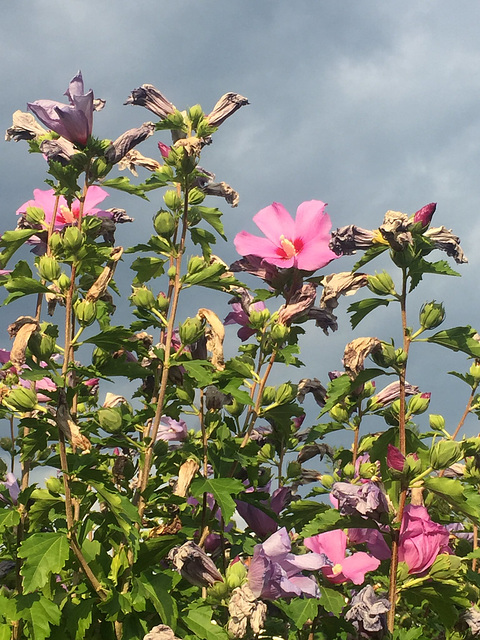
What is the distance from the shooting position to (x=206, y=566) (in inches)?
83.5

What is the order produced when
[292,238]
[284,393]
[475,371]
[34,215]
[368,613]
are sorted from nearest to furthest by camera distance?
[368,613] < [284,393] < [292,238] < [34,215] < [475,371]

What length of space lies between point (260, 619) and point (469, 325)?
1332mm

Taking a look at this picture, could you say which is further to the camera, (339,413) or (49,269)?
(339,413)

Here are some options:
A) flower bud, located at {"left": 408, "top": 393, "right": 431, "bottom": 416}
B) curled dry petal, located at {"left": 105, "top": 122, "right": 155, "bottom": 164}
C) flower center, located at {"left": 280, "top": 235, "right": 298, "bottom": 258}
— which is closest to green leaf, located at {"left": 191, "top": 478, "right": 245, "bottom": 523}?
flower bud, located at {"left": 408, "top": 393, "right": 431, "bottom": 416}

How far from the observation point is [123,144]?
9.76 feet

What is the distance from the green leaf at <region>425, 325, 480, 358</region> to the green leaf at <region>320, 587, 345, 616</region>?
98 centimetres

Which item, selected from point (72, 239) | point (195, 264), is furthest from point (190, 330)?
point (72, 239)

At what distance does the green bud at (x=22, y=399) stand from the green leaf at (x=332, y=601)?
1.23 m

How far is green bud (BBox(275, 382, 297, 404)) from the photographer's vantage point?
2875 millimetres

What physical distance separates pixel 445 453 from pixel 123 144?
1800 mm

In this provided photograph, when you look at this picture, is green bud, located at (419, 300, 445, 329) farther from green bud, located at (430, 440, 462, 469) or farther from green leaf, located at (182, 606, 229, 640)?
green leaf, located at (182, 606, 229, 640)

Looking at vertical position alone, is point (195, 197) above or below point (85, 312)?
above

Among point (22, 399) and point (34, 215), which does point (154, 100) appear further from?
point (22, 399)

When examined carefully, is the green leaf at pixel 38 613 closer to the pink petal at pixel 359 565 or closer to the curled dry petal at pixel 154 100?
the pink petal at pixel 359 565
